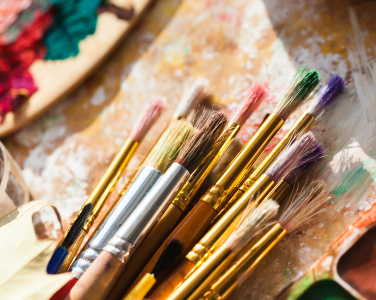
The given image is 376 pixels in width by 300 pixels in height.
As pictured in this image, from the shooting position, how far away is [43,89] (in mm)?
761

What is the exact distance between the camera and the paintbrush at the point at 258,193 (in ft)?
1.45

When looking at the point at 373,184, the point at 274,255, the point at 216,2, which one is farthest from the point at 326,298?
the point at 216,2

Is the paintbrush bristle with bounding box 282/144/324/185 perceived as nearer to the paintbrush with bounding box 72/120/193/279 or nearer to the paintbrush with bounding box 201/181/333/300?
the paintbrush with bounding box 201/181/333/300

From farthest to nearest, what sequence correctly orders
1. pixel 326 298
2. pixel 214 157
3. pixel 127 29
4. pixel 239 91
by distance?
pixel 127 29 → pixel 239 91 → pixel 214 157 → pixel 326 298

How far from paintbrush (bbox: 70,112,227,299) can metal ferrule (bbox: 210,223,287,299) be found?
0.13 meters

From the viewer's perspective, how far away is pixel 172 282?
0.44 m

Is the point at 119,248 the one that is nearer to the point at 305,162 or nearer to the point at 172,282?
the point at 172,282

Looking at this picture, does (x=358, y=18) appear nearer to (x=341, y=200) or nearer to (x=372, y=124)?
(x=372, y=124)

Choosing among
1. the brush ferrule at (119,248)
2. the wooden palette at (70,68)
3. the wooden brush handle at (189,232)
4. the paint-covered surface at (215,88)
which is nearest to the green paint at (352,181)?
the paint-covered surface at (215,88)

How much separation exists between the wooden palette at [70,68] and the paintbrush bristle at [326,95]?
1.57 ft

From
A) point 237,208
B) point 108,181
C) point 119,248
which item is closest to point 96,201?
point 108,181

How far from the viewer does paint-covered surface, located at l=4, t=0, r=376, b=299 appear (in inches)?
21.0

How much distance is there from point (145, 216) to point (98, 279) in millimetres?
103

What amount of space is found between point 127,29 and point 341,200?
0.61 m
